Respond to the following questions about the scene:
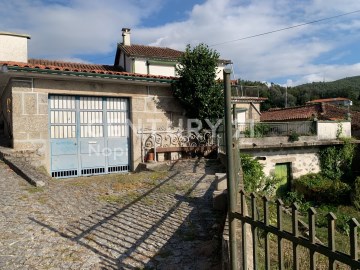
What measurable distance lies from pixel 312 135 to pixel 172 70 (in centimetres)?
1184

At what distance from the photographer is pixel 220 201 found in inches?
240

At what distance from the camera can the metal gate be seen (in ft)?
34.1

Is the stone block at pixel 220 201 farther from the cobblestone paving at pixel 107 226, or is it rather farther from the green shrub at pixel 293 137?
the green shrub at pixel 293 137

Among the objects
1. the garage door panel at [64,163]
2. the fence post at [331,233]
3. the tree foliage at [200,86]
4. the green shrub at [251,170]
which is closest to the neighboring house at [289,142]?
the green shrub at [251,170]

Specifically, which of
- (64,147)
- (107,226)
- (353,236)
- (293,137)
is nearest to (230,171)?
(353,236)

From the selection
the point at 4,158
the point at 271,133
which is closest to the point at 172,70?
the point at 271,133

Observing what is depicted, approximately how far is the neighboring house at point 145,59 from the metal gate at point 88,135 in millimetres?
12290

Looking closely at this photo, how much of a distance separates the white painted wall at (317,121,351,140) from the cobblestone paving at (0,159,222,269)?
12200mm

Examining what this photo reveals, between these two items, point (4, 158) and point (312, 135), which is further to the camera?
point (312, 135)

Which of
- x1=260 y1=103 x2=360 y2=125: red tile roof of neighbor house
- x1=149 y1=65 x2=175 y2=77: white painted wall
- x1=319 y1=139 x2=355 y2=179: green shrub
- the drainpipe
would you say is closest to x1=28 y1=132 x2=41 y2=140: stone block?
the drainpipe

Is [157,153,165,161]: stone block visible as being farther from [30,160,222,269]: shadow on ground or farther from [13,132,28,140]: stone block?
[13,132,28,140]: stone block

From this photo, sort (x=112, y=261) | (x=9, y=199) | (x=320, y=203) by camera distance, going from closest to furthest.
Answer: (x=112, y=261) → (x=9, y=199) → (x=320, y=203)

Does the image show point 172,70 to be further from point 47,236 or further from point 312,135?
point 47,236

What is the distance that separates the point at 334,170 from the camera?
17750mm
